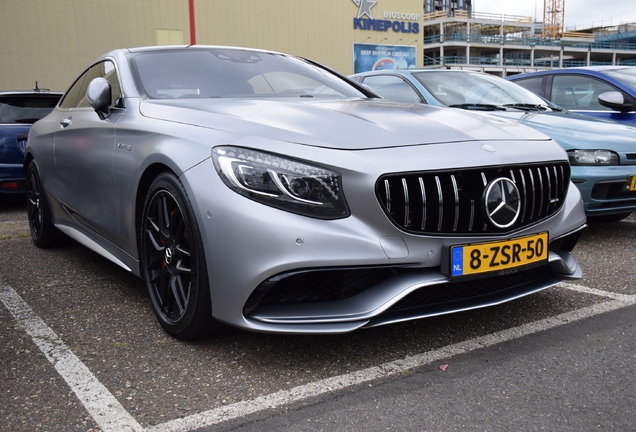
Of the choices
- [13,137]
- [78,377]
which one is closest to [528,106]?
[78,377]

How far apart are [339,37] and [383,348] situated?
30535 millimetres

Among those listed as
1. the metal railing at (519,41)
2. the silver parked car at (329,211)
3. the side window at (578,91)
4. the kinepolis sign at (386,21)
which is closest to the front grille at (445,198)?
the silver parked car at (329,211)

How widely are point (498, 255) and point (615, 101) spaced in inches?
156

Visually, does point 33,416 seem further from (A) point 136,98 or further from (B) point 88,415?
(A) point 136,98

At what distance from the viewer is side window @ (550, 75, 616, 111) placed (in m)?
6.17

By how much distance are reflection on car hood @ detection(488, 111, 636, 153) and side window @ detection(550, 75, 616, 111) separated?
1.37 meters

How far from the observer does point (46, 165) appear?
4.27m

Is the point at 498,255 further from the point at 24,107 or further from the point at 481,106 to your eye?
the point at 24,107

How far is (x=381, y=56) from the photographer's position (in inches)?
1309

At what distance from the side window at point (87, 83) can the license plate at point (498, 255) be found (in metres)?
1.98

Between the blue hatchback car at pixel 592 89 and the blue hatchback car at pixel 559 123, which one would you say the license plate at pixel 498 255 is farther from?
the blue hatchback car at pixel 592 89

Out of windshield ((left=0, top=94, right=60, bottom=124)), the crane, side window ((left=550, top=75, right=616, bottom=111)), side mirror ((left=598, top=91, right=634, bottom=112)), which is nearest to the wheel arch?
side mirror ((left=598, top=91, right=634, bottom=112))

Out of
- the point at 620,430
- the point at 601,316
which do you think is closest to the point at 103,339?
the point at 620,430

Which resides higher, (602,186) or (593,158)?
(593,158)
